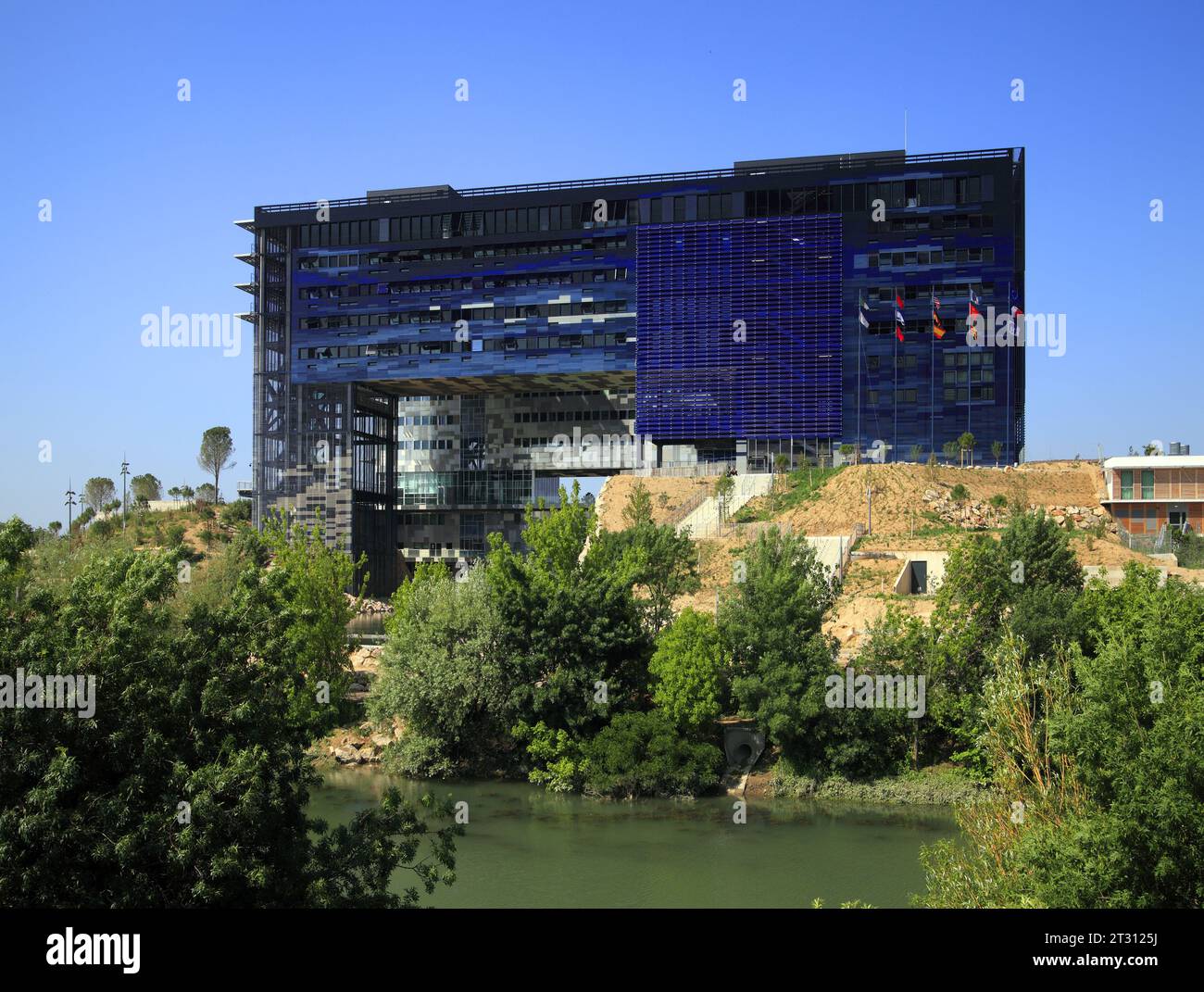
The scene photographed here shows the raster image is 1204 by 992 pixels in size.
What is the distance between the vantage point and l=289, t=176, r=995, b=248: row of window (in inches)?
3861

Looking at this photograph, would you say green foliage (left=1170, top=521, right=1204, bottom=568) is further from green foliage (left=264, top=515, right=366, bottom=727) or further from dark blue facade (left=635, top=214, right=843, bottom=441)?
green foliage (left=264, top=515, right=366, bottom=727)

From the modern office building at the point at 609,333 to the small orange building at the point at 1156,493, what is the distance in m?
14.7

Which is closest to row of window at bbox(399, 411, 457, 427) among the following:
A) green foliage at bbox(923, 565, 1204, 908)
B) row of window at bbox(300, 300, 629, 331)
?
row of window at bbox(300, 300, 629, 331)

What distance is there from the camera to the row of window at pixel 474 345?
4087 inches

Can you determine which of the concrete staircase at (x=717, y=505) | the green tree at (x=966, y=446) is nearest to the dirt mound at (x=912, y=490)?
the green tree at (x=966, y=446)

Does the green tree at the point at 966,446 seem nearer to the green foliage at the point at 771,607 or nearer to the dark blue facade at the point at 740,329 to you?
the dark blue facade at the point at 740,329

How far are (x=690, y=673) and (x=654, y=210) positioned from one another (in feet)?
215

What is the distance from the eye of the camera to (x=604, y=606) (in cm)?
5062

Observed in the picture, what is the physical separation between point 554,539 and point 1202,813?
37.9m

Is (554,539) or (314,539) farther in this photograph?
(314,539)

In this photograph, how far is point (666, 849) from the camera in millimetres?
39219

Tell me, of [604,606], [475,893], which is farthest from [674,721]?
[475,893]

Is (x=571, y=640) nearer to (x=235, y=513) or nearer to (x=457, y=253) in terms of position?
(x=457, y=253)
